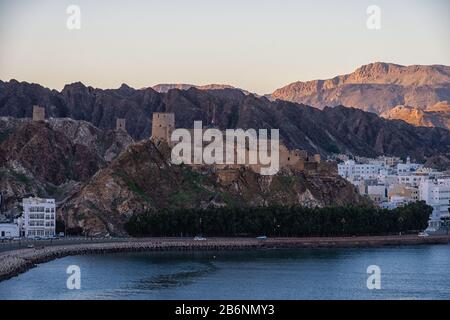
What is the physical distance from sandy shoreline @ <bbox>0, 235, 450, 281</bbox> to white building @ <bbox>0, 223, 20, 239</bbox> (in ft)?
26.5

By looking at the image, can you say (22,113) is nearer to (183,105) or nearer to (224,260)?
(183,105)

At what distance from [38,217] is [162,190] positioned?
559 inches

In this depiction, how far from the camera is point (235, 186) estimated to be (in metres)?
107

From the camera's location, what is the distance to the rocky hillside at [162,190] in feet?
318

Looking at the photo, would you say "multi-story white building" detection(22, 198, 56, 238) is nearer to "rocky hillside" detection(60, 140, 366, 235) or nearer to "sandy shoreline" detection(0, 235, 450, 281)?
"rocky hillside" detection(60, 140, 366, 235)

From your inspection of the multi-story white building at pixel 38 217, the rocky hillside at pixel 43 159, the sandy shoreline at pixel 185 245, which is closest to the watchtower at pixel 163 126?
the rocky hillside at pixel 43 159

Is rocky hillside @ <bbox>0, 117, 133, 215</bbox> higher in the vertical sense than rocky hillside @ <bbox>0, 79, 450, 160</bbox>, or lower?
lower

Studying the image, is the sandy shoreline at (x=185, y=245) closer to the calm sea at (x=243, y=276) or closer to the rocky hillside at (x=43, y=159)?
the calm sea at (x=243, y=276)

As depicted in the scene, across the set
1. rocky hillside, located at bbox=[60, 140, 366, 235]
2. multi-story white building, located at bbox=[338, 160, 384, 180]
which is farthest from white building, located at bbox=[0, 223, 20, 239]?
multi-story white building, located at bbox=[338, 160, 384, 180]

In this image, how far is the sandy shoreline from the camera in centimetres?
7725

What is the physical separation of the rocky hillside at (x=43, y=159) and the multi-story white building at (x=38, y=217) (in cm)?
581

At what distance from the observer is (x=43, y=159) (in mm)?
109750

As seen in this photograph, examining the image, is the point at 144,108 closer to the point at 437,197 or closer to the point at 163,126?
the point at 437,197

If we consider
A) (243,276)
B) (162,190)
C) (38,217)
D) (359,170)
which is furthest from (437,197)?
(243,276)
